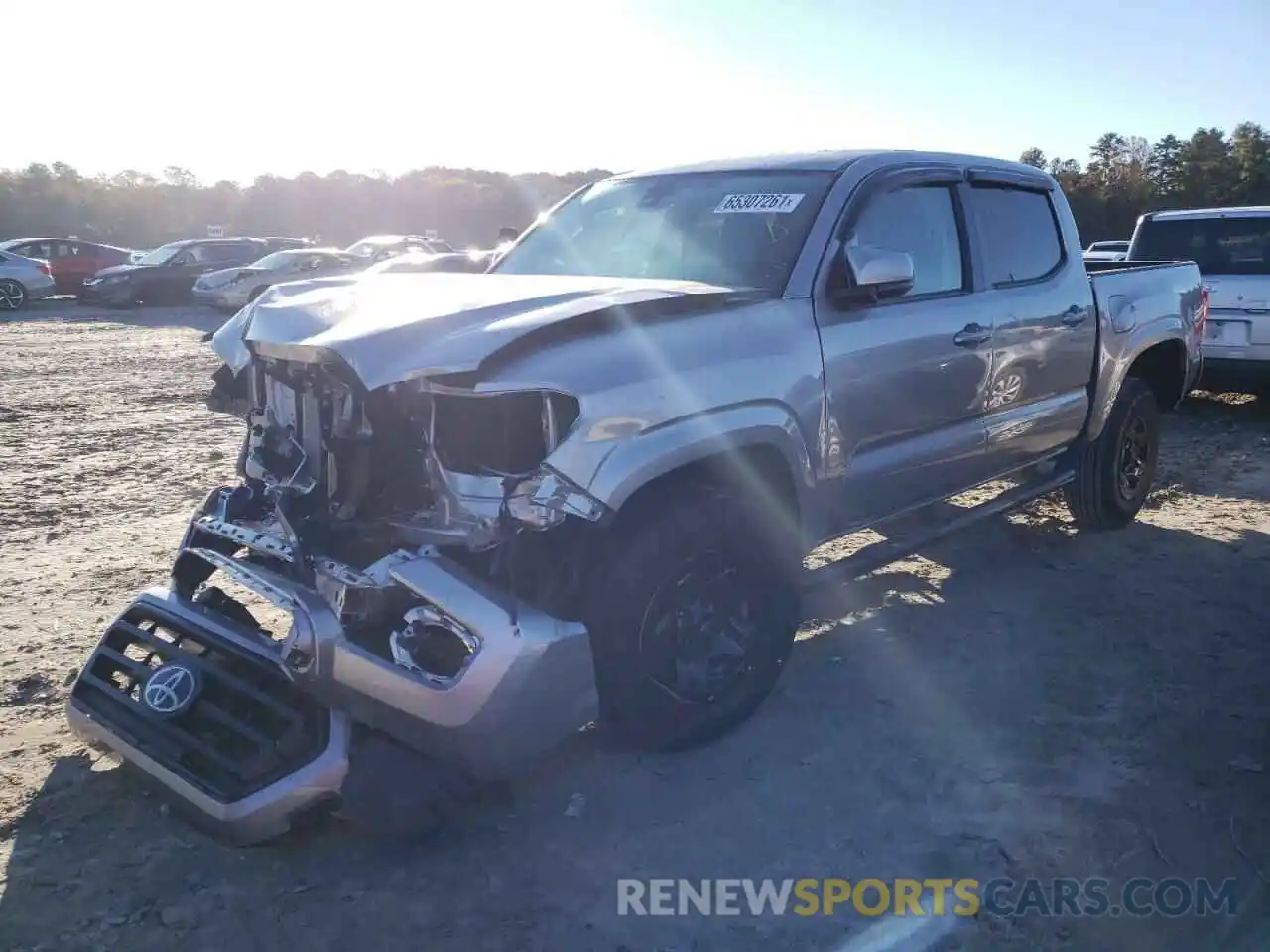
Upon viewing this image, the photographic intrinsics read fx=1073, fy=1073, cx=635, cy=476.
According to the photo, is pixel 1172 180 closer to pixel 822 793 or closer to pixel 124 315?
pixel 124 315

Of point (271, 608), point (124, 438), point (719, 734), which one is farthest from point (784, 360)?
point (124, 438)

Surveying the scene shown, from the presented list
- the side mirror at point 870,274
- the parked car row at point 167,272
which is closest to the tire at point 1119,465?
the side mirror at point 870,274

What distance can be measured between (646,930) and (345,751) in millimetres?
936

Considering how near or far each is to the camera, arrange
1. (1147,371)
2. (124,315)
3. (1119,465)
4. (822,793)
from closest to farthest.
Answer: (822,793) < (1119,465) < (1147,371) < (124,315)

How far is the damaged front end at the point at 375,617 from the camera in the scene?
288 centimetres

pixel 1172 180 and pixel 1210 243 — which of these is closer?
pixel 1210 243

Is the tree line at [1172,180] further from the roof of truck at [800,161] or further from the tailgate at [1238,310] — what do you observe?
the roof of truck at [800,161]

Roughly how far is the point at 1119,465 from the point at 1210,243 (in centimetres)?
487

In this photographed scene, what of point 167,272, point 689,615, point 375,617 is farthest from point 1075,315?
point 167,272

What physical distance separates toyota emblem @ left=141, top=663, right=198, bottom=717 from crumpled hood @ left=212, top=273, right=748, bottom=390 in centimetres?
101

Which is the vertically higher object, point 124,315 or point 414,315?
point 414,315

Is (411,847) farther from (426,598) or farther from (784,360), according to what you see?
(784,360)

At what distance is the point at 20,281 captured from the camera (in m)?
21.3

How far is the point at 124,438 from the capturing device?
8438mm
